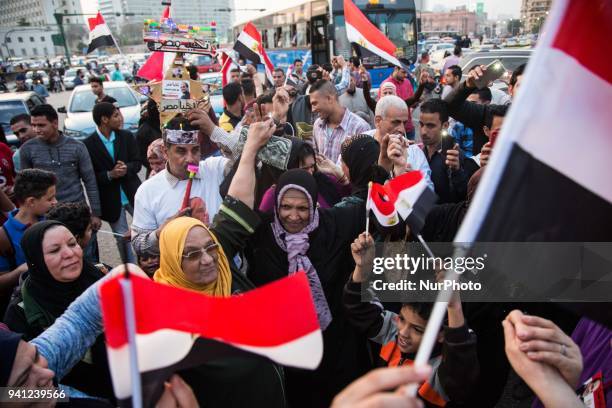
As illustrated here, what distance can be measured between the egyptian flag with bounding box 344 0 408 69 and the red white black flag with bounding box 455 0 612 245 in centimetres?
392

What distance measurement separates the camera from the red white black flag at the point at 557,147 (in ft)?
2.94

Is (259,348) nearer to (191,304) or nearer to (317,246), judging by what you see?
(191,304)

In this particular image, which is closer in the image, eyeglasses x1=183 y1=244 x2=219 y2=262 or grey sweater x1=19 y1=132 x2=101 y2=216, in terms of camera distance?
eyeglasses x1=183 y1=244 x2=219 y2=262

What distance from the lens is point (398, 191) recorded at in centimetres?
188

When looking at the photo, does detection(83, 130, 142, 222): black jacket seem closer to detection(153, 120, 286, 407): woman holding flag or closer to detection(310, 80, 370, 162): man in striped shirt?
detection(310, 80, 370, 162): man in striped shirt

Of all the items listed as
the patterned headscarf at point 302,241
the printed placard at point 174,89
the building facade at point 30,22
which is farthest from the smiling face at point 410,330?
the building facade at point 30,22

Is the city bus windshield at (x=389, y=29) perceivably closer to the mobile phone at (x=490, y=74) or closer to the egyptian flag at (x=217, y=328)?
the mobile phone at (x=490, y=74)

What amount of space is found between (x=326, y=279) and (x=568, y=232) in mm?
1532

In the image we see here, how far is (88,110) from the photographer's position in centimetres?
1003

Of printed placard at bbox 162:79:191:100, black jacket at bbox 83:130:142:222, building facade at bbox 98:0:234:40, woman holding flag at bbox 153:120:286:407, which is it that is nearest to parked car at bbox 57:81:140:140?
black jacket at bbox 83:130:142:222


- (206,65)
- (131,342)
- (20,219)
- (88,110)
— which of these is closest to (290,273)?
(131,342)

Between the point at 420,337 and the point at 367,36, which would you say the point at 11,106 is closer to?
the point at 367,36

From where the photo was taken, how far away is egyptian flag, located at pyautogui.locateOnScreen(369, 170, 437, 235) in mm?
1628

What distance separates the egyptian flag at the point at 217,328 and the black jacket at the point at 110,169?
4000mm
